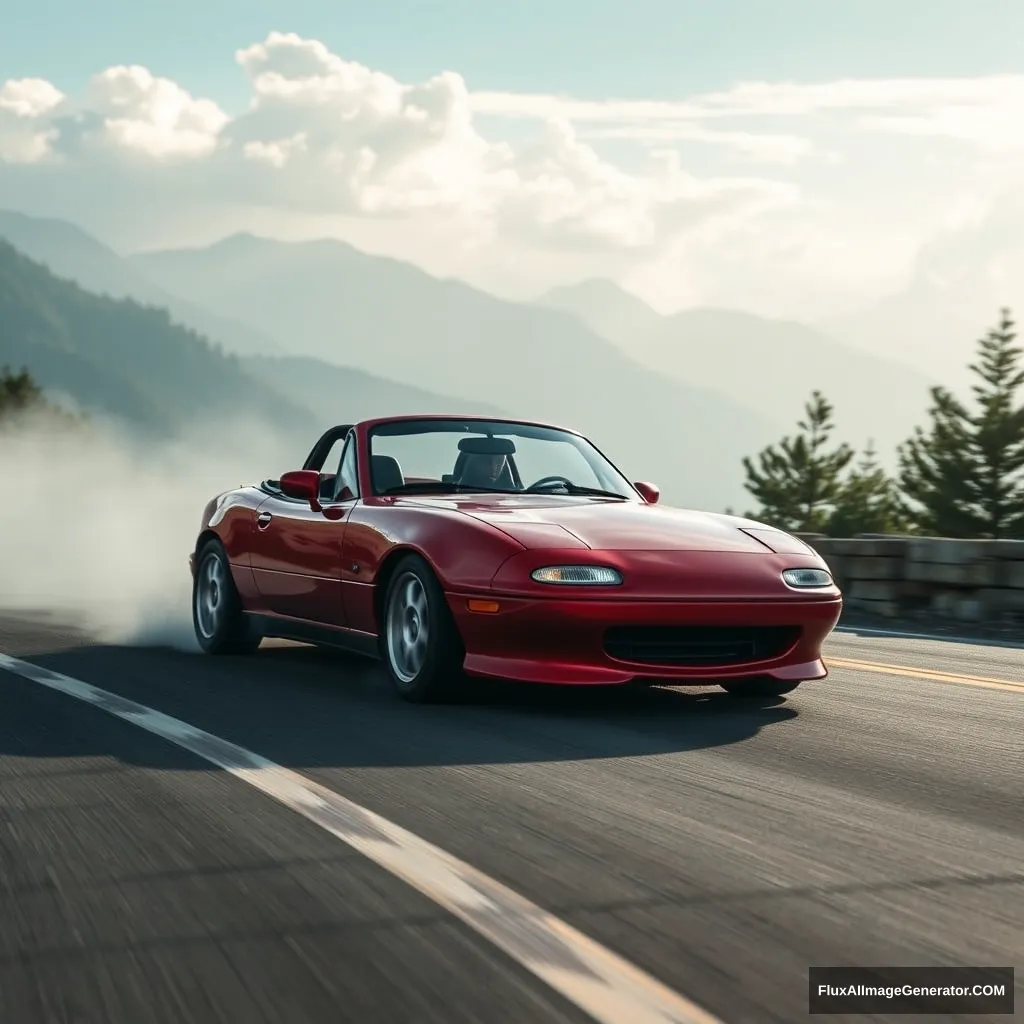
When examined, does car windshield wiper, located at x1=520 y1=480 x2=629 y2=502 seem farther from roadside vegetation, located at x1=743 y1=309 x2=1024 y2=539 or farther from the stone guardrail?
roadside vegetation, located at x1=743 y1=309 x2=1024 y2=539

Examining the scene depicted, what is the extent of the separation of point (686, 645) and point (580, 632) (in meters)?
0.50

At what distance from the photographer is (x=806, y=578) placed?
23.3 ft

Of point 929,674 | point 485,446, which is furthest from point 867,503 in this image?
point 485,446

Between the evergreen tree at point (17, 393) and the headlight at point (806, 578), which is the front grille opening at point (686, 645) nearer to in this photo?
the headlight at point (806, 578)

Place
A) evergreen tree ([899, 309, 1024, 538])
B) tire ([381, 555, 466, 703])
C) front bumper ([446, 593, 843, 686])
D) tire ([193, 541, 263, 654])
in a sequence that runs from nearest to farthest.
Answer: front bumper ([446, 593, 843, 686]) → tire ([381, 555, 466, 703]) → tire ([193, 541, 263, 654]) → evergreen tree ([899, 309, 1024, 538])

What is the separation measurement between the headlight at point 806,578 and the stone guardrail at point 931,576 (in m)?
6.00

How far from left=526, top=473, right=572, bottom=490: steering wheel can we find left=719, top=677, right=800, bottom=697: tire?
1.47m

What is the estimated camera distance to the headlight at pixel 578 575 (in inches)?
262

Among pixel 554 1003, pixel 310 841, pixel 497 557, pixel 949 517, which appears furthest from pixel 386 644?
pixel 949 517

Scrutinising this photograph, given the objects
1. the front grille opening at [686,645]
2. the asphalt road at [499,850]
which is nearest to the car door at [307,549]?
the asphalt road at [499,850]

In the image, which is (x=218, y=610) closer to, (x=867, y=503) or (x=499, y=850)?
(x=499, y=850)

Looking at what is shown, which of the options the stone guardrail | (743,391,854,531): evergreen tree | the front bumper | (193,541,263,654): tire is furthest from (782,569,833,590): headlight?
(743,391,854,531): evergreen tree

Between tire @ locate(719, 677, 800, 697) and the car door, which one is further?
the car door

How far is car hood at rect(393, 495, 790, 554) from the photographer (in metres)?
6.91
